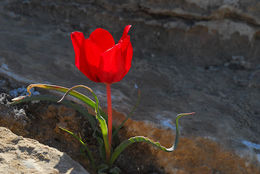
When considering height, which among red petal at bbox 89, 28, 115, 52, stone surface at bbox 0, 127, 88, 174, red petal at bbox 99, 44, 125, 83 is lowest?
stone surface at bbox 0, 127, 88, 174

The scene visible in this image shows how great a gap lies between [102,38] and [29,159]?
0.60 metres

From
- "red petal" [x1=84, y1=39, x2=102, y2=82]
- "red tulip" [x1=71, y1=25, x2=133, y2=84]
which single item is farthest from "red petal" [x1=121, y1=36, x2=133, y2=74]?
"red petal" [x1=84, y1=39, x2=102, y2=82]

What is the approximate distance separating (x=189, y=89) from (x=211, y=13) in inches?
37.7

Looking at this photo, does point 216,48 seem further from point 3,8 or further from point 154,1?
point 3,8

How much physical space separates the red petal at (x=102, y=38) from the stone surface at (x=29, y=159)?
51 centimetres

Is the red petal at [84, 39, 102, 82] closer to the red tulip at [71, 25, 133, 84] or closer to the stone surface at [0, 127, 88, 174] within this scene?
the red tulip at [71, 25, 133, 84]

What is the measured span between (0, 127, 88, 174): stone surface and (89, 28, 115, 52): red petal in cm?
51

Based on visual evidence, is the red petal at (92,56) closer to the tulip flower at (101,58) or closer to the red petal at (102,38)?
the tulip flower at (101,58)

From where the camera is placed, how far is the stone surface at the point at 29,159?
3.81 feet

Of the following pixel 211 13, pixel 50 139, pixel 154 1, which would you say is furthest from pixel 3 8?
pixel 211 13

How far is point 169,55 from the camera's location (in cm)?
274

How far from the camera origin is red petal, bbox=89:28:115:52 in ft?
4.34

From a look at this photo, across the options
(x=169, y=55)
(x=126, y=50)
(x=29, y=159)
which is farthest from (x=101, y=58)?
(x=169, y=55)

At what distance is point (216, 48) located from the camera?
9.19ft
